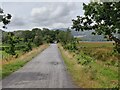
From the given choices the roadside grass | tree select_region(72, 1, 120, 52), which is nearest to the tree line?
the roadside grass

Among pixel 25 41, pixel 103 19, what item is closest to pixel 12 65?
pixel 103 19

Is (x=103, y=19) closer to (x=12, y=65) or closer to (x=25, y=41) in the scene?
(x=12, y=65)

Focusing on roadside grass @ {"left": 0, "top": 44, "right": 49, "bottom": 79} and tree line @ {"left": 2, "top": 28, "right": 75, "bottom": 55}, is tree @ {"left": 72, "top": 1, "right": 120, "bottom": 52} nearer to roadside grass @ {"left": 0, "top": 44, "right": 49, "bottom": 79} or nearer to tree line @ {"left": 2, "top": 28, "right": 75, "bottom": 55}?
roadside grass @ {"left": 0, "top": 44, "right": 49, "bottom": 79}

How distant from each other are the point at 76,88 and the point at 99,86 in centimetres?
118

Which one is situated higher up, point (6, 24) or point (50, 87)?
point (6, 24)

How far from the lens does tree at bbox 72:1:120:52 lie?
48.1 feet

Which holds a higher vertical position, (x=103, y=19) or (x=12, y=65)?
(x=103, y=19)

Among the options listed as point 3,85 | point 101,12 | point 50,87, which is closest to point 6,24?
point 3,85

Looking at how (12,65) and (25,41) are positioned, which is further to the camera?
(25,41)

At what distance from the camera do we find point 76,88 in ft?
53.8

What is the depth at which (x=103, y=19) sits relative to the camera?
15.0 meters

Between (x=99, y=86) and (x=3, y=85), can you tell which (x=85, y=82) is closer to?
(x=99, y=86)

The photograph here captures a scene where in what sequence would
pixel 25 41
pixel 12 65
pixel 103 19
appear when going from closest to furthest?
pixel 103 19 → pixel 12 65 → pixel 25 41

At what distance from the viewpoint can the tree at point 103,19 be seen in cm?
1466
